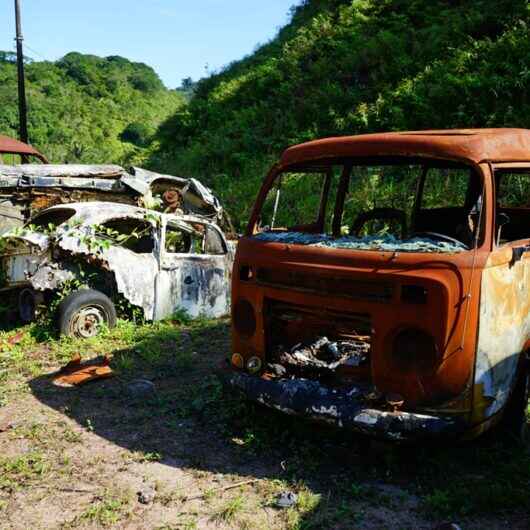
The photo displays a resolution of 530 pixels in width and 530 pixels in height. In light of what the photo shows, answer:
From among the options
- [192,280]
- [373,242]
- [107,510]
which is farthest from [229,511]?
[192,280]

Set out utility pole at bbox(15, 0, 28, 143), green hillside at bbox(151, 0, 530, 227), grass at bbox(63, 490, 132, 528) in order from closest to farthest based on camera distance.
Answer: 1. grass at bbox(63, 490, 132, 528)
2. green hillside at bbox(151, 0, 530, 227)
3. utility pole at bbox(15, 0, 28, 143)

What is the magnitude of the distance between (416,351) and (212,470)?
1623 mm

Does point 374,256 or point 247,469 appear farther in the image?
point 247,469

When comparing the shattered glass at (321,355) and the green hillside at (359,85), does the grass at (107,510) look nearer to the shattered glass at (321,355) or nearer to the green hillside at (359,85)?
the shattered glass at (321,355)

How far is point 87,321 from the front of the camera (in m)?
7.20

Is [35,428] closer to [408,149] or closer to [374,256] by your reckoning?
[374,256]

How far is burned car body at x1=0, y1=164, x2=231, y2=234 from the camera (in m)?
8.83

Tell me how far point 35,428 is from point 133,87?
62522mm

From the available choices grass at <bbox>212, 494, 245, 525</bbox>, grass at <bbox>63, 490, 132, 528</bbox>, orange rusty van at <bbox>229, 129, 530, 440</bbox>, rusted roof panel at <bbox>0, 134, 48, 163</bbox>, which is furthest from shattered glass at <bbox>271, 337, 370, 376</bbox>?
rusted roof panel at <bbox>0, 134, 48, 163</bbox>

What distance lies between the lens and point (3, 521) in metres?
3.58

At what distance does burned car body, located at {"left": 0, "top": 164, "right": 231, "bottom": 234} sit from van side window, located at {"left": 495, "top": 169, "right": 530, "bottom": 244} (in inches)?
186

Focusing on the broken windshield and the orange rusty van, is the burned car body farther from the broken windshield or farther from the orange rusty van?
the orange rusty van

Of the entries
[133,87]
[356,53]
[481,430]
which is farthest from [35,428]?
[133,87]

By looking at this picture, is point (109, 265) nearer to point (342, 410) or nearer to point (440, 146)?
point (342, 410)
